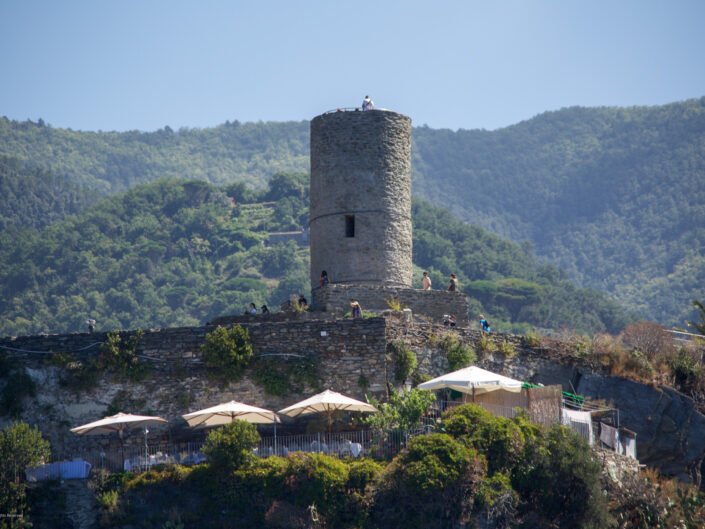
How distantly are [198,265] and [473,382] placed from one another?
92869 mm

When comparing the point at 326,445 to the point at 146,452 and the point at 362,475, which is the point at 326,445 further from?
the point at 146,452

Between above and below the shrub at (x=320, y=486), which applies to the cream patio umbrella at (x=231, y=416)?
above

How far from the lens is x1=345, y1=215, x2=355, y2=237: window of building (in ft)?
139

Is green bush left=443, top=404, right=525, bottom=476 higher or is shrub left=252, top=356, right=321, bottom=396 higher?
shrub left=252, top=356, right=321, bottom=396

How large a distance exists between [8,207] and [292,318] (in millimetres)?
106505

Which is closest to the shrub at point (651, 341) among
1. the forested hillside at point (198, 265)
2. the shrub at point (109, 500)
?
the shrub at point (109, 500)

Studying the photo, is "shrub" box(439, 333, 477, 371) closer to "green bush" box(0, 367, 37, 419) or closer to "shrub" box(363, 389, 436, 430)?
"shrub" box(363, 389, 436, 430)

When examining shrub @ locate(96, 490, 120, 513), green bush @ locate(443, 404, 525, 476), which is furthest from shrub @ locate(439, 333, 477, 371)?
shrub @ locate(96, 490, 120, 513)

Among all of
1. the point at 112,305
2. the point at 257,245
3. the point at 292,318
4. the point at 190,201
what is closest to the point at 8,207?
the point at 190,201

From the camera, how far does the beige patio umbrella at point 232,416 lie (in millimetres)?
34438

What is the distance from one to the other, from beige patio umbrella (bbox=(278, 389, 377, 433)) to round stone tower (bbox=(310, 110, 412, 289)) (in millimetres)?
7348

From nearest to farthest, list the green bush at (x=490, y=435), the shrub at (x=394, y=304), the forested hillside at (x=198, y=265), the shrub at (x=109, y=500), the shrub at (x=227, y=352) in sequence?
the shrub at (x=109, y=500) < the green bush at (x=490, y=435) < the shrub at (x=227, y=352) < the shrub at (x=394, y=304) < the forested hillside at (x=198, y=265)

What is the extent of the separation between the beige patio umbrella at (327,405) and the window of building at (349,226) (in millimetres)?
8032

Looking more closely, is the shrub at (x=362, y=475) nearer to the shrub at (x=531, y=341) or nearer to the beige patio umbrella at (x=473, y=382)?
the beige patio umbrella at (x=473, y=382)
